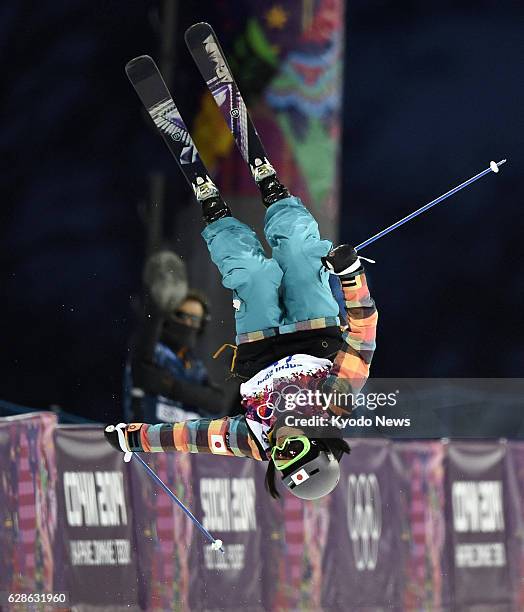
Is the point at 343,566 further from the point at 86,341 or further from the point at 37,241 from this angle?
the point at 37,241

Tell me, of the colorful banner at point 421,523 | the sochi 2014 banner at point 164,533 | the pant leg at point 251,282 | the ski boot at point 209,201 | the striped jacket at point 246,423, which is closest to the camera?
the striped jacket at point 246,423

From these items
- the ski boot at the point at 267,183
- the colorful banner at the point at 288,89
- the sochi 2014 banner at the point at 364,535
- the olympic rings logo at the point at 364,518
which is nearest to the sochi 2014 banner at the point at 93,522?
the sochi 2014 banner at the point at 364,535

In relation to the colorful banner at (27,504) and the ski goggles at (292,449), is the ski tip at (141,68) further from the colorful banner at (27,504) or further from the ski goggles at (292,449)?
the colorful banner at (27,504)

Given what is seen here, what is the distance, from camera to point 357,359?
377 centimetres

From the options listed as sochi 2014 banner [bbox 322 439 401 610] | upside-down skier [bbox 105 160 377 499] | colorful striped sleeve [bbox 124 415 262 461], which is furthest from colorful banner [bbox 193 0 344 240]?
colorful striped sleeve [bbox 124 415 262 461]

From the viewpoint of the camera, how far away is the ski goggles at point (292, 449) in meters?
3.72

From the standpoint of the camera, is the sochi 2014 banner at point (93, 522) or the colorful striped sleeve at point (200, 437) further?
the sochi 2014 banner at point (93, 522)

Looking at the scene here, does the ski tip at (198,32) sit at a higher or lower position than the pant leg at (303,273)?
higher

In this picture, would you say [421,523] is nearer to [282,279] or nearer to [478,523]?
[478,523]

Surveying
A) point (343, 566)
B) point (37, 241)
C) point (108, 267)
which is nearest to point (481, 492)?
point (343, 566)

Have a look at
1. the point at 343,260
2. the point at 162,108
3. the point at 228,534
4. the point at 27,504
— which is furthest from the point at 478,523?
the point at 162,108

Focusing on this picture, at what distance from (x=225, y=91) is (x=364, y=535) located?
2.35 metres

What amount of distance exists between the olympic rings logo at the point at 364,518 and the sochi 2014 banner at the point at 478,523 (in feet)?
1.24

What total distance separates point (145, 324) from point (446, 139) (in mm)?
3232
